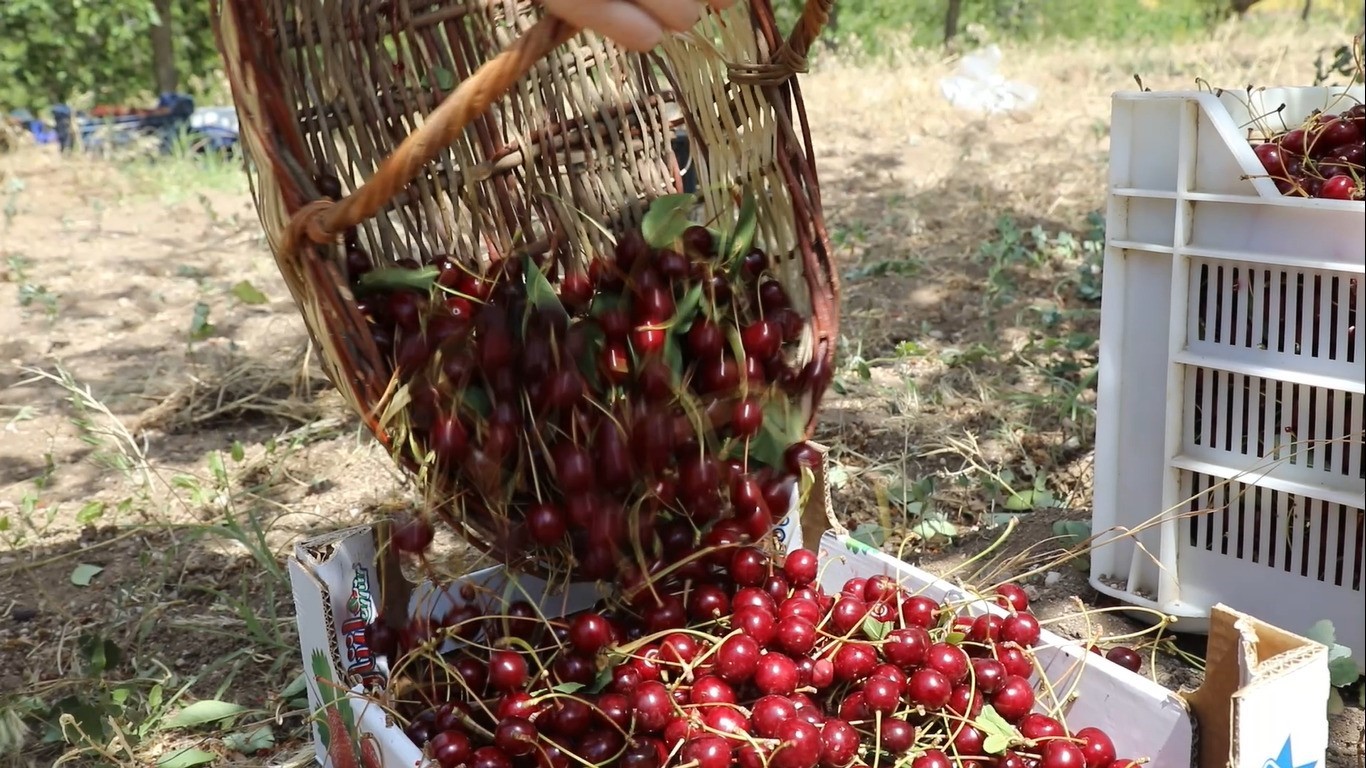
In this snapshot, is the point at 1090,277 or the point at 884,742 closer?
the point at 884,742

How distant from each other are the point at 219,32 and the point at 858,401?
1702 millimetres

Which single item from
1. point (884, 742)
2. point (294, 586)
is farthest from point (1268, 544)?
point (294, 586)

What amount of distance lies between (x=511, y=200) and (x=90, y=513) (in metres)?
1.19

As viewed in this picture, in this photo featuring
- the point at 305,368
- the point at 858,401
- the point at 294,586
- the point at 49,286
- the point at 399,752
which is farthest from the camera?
the point at 49,286

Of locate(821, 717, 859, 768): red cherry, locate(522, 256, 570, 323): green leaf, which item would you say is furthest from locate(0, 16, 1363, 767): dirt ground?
locate(522, 256, 570, 323): green leaf

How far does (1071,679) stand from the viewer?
1.42 meters

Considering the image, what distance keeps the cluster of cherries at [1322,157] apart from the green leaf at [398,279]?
45.5 inches

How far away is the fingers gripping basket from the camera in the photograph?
1283 mm

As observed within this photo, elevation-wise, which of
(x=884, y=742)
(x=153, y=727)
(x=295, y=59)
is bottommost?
(x=153, y=727)

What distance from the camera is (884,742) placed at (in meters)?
1.30

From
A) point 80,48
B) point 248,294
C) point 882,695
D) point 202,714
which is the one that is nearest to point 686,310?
point 882,695

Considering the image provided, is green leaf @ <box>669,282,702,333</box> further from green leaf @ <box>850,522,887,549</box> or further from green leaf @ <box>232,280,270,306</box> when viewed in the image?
green leaf @ <box>232,280,270,306</box>

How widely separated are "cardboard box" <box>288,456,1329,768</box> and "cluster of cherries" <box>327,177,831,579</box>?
0.46 ft

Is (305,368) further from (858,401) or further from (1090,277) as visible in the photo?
(1090,277)
